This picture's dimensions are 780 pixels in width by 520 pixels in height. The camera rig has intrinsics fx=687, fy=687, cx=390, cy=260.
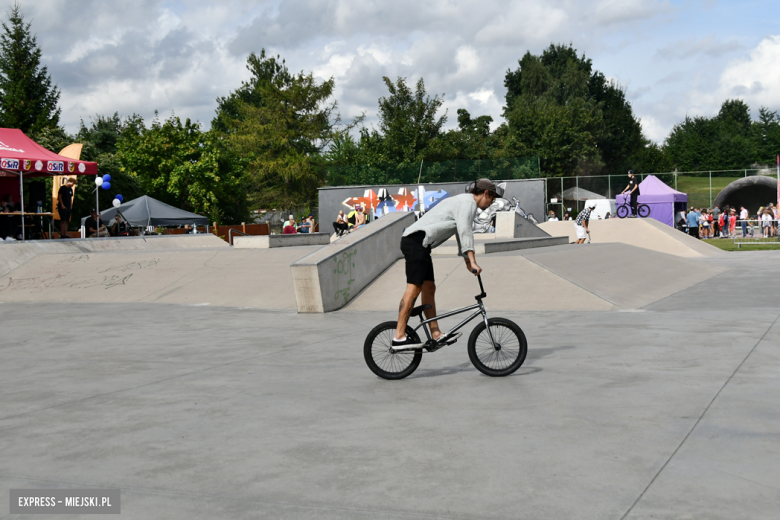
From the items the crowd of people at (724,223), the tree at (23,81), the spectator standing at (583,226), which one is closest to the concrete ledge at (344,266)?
the spectator standing at (583,226)

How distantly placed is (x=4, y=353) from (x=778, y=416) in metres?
7.41

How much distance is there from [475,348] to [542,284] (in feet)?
19.2

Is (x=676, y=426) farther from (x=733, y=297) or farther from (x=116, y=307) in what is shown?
(x=116, y=307)

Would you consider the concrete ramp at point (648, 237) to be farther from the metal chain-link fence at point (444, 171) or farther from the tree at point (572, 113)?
the tree at point (572, 113)

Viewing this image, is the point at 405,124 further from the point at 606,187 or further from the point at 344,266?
the point at 344,266

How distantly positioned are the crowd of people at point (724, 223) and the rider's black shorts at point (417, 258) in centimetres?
2915

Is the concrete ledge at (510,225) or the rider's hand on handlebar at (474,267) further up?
the concrete ledge at (510,225)

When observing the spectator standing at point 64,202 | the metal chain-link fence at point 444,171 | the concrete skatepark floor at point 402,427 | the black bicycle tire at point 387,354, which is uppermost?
the metal chain-link fence at point 444,171

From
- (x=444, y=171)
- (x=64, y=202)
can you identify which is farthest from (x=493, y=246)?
(x=444, y=171)

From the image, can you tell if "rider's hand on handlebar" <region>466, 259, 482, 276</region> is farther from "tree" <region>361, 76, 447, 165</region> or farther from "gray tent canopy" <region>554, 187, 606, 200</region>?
"tree" <region>361, 76, 447, 165</region>

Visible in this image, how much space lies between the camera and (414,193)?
122ft

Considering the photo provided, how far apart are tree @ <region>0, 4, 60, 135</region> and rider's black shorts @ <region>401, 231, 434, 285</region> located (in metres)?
44.7

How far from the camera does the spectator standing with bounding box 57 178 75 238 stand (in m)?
19.3

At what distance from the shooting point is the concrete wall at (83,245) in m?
15.8
